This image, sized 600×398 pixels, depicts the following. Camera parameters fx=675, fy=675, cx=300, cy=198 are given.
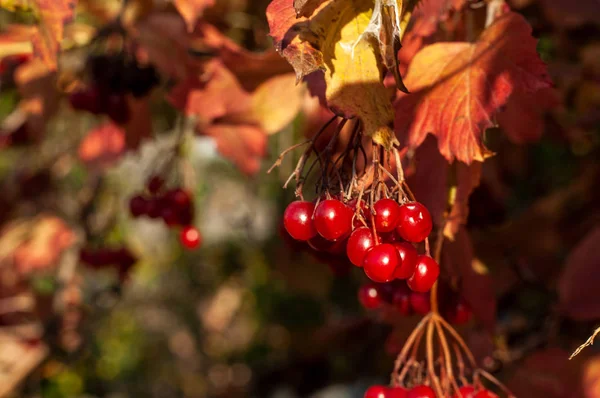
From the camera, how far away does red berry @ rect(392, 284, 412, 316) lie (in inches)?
39.3

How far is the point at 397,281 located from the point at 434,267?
181 millimetres

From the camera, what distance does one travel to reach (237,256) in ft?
14.4

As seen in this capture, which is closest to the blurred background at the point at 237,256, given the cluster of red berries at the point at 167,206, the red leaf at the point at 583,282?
the red leaf at the point at 583,282

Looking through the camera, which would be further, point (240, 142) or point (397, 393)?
point (240, 142)

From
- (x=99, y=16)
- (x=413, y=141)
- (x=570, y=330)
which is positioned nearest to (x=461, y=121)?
(x=413, y=141)

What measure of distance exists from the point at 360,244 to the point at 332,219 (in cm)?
5

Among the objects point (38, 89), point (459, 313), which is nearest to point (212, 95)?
point (38, 89)

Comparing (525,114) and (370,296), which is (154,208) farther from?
(525,114)

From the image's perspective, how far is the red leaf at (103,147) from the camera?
1896 mm

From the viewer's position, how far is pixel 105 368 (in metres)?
4.05

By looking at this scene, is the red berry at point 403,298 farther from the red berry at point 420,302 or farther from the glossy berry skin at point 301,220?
the glossy berry skin at point 301,220

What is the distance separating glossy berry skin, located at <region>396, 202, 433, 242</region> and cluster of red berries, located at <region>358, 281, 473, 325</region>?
21 cm

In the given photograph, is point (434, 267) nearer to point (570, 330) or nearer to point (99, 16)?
point (570, 330)

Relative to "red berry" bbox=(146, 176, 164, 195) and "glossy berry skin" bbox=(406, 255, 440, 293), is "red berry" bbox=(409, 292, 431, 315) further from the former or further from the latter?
"red berry" bbox=(146, 176, 164, 195)
